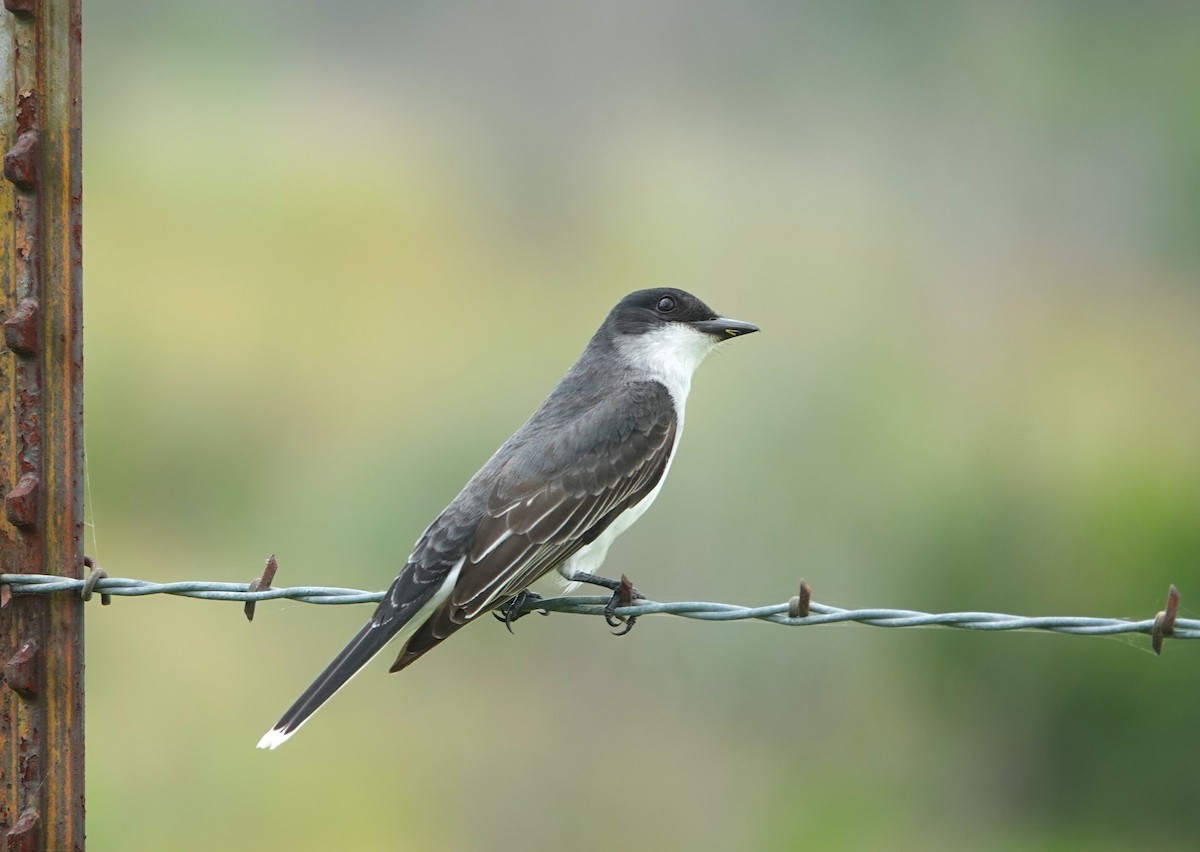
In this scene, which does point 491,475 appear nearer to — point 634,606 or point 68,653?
point 634,606

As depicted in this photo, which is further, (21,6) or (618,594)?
(618,594)

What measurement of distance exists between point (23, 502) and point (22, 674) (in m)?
0.48

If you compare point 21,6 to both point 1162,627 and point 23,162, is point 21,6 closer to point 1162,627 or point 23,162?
point 23,162

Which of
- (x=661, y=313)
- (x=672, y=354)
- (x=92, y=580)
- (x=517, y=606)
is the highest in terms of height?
(x=661, y=313)

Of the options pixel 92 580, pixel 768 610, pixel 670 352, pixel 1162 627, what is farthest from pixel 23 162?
pixel 1162 627

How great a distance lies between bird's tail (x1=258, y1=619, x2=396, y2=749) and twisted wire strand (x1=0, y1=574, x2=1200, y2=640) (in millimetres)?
380

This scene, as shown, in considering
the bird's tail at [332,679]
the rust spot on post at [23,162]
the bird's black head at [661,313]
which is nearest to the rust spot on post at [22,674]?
the bird's tail at [332,679]

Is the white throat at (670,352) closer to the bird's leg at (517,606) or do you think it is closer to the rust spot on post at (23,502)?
the bird's leg at (517,606)

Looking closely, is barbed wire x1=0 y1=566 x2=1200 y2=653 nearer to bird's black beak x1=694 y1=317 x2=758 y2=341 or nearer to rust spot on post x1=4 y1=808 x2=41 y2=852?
rust spot on post x1=4 y1=808 x2=41 y2=852

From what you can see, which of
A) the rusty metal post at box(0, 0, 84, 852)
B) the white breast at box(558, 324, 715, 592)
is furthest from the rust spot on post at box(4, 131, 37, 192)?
the white breast at box(558, 324, 715, 592)

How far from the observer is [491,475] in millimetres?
5016

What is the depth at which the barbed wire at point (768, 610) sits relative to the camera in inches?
131

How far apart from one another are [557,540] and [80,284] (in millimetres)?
2000

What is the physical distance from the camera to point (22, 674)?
353cm
